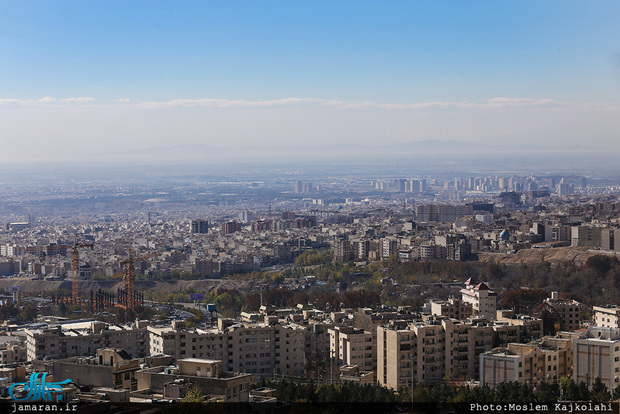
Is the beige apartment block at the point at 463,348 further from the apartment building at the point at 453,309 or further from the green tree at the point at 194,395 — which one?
the green tree at the point at 194,395

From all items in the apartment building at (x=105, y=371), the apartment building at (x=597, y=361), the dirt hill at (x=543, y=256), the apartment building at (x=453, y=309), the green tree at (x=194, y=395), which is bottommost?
the dirt hill at (x=543, y=256)

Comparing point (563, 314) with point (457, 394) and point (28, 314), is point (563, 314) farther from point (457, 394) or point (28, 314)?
point (28, 314)

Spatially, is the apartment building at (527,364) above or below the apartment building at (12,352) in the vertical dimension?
above

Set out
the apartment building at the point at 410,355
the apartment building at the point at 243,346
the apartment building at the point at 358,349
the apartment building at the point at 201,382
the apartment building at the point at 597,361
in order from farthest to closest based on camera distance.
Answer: the apartment building at the point at 243,346
the apartment building at the point at 358,349
the apartment building at the point at 410,355
the apartment building at the point at 597,361
the apartment building at the point at 201,382

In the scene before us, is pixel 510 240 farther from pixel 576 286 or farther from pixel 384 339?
pixel 384 339

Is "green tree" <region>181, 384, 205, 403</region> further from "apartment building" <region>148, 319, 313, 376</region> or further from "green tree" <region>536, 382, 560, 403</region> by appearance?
"apartment building" <region>148, 319, 313, 376</region>

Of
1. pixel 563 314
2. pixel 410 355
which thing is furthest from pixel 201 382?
pixel 563 314

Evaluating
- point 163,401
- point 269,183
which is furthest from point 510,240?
point 269,183

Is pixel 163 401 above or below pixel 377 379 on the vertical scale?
above

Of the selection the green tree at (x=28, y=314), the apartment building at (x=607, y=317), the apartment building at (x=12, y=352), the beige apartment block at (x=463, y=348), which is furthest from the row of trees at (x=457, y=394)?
the green tree at (x=28, y=314)
